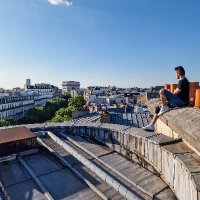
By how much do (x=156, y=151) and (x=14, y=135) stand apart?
4.03 metres

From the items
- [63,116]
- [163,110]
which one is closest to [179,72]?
[163,110]

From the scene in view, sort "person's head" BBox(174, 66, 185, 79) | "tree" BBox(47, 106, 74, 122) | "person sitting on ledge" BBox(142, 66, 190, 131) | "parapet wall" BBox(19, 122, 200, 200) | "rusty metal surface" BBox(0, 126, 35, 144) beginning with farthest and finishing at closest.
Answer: "tree" BBox(47, 106, 74, 122), "rusty metal surface" BBox(0, 126, 35, 144), "person's head" BBox(174, 66, 185, 79), "person sitting on ledge" BBox(142, 66, 190, 131), "parapet wall" BBox(19, 122, 200, 200)

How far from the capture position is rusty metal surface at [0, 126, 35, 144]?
6.91 m

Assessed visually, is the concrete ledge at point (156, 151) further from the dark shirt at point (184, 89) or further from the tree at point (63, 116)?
the tree at point (63, 116)

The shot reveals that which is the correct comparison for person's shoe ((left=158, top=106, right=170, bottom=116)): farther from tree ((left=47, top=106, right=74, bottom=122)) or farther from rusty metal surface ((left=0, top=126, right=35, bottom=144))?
tree ((left=47, top=106, right=74, bottom=122))

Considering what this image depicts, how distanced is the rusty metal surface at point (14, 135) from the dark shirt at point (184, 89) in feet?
13.8

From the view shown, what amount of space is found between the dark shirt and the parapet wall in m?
1.07

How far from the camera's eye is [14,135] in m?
7.29

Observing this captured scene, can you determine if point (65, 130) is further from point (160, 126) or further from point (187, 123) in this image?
point (187, 123)

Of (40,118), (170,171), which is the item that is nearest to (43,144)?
(170,171)

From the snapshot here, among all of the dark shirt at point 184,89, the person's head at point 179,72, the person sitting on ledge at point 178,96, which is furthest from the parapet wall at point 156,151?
the person's head at point 179,72

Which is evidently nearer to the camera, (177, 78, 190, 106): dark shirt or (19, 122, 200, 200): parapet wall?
(19, 122, 200, 200): parapet wall

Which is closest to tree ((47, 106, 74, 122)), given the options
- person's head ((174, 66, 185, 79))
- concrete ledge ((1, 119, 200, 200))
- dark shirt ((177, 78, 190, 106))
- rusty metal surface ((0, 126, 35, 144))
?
concrete ledge ((1, 119, 200, 200))

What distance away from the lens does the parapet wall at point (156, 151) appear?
13.5 ft
